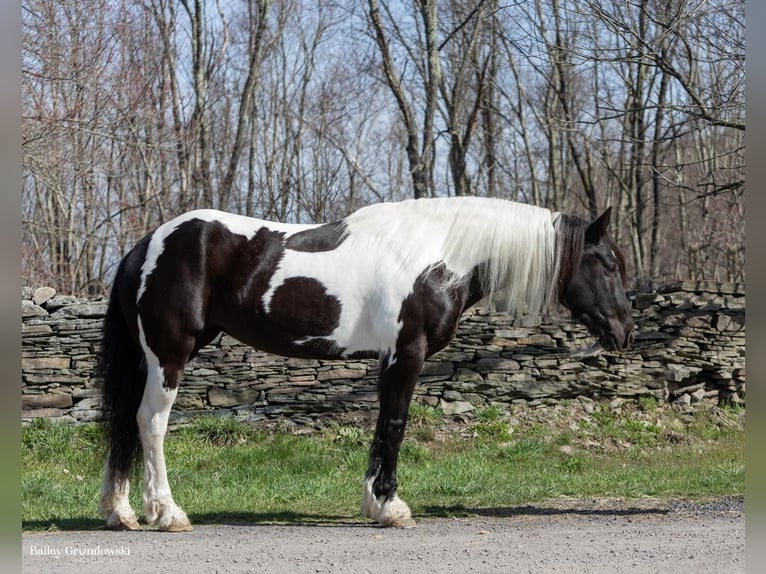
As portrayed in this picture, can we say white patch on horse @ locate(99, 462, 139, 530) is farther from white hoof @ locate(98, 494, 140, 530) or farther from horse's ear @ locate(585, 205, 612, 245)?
horse's ear @ locate(585, 205, 612, 245)

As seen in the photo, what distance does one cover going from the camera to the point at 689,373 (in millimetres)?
10555

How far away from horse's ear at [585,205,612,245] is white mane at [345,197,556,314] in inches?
10.5

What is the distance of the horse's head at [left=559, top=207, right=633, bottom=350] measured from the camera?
5.65 meters

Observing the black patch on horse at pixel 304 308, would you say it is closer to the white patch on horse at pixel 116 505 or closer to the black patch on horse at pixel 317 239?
the black patch on horse at pixel 317 239

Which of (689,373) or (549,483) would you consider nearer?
(549,483)

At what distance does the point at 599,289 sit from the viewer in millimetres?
5652

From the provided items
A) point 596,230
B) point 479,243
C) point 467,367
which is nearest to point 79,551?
point 479,243

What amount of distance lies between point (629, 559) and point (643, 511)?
1.75 m

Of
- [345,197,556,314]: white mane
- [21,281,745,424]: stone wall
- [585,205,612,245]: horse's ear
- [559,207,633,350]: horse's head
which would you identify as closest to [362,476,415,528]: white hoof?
[345,197,556,314]: white mane

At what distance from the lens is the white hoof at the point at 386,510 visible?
207 inches

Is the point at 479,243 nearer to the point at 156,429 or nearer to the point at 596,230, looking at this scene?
the point at 596,230

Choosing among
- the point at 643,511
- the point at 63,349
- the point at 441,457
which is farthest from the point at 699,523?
the point at 63,349

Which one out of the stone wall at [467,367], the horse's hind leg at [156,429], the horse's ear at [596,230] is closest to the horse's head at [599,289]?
the horse's ear at [596,230]

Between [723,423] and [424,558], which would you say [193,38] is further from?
[424,558]
